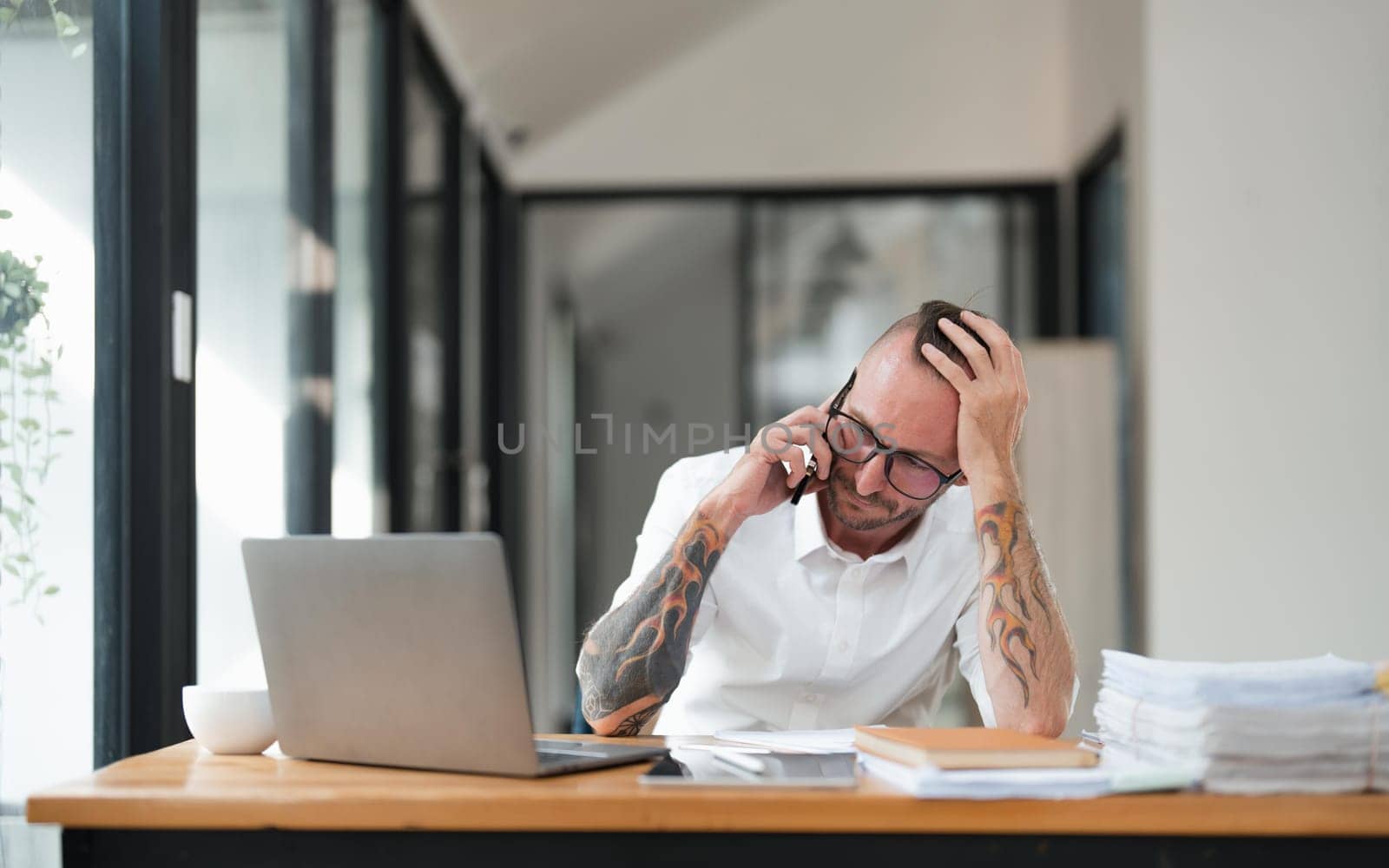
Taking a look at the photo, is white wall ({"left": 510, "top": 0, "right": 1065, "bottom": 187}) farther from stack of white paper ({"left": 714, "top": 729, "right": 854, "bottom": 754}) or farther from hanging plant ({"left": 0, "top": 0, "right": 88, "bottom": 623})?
stack of white paper ({"left": 714, "top": 729, "right": 854, "bottom": 754})

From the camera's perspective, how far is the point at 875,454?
5.66 ft

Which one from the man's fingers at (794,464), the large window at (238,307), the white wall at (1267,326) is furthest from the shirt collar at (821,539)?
the white wall at (1267,326)

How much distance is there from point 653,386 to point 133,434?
7745 mm

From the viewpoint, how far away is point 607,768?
1250 millimetres

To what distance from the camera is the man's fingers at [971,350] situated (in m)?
1.73

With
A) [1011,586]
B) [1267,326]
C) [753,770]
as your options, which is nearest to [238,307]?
[1011,586]

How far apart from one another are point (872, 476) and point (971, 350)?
0.20 meters

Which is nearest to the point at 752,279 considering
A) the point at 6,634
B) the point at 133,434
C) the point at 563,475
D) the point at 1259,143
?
the point at 563,475

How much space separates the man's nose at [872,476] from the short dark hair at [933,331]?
13cm

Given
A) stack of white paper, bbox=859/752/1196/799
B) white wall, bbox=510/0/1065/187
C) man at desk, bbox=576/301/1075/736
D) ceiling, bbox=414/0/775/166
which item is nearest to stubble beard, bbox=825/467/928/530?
man at desk, bbox=576/301/1075/736

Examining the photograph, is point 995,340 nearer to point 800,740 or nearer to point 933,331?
point 933,331

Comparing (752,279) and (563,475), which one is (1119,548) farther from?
(563,475)

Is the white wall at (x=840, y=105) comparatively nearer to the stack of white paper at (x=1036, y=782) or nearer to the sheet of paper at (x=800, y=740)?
the sheet of paper at (x=800, y=740)

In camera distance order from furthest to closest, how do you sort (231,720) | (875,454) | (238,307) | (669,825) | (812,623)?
1. (238,307)
2. (812,623)
3. (875,454)
4. (231,720)
5. (669,825)
